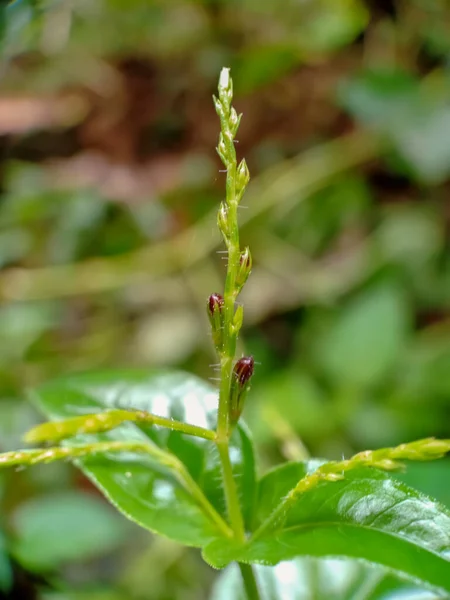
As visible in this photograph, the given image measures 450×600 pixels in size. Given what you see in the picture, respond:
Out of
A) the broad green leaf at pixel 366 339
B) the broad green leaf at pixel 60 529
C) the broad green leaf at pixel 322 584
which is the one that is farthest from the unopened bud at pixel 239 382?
the broad green leaf at pixel 366 339

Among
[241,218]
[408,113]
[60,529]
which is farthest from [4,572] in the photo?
[408,113]

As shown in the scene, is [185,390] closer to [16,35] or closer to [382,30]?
[16,35]

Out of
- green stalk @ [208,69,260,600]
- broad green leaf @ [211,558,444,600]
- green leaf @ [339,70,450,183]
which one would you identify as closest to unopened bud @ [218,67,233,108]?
green stalk @ [208,69,260,600]

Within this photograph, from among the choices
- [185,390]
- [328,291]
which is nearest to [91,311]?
[328,291]

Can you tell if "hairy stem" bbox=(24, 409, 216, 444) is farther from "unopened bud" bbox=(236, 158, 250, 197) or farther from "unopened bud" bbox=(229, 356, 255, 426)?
"unopened bud" bbox=(236, 158, 250, 197)

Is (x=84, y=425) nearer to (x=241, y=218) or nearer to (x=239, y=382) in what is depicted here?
(x=239, y=382)
